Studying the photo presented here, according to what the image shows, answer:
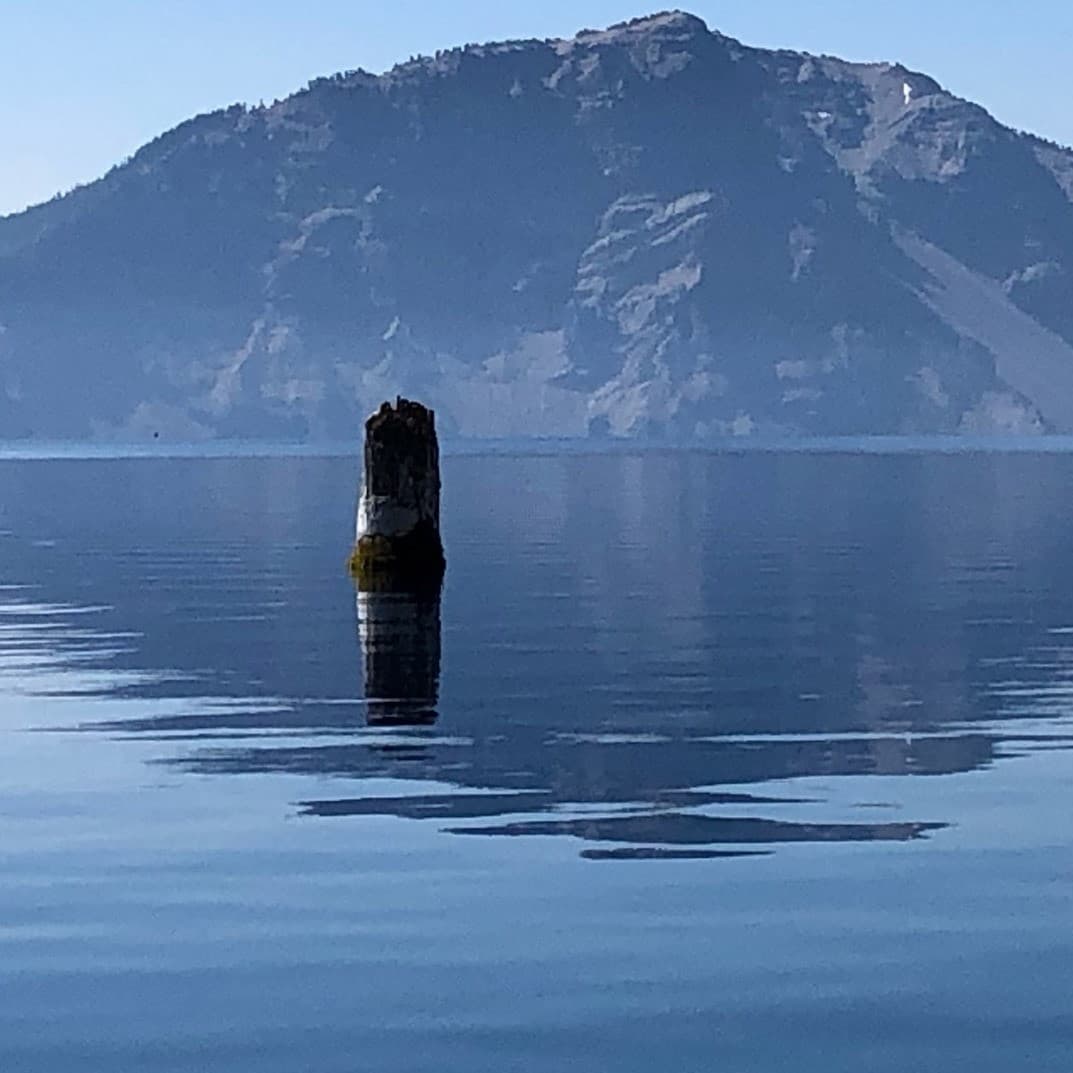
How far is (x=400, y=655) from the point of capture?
134 ft

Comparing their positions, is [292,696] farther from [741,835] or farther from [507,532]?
[507,532]

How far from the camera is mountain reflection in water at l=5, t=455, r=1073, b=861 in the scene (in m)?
24.8

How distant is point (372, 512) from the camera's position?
2100 inches

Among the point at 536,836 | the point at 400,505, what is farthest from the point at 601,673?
the point at 536,836

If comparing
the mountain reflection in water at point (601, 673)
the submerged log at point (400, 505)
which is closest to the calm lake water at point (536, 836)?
the mountain reflection in water at point (601, 673)

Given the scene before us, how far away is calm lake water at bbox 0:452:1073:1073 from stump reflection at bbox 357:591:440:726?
0.15 metres

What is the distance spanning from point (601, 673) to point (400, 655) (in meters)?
3.77

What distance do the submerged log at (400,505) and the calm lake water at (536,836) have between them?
193 centimetres

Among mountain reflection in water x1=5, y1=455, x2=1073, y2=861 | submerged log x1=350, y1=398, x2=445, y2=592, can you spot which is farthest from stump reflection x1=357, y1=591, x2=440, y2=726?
submerged log x1=350, y1=398, x2=445, y2=592

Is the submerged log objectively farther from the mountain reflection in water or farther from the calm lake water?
the calm lake water

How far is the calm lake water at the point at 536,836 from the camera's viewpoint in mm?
15797

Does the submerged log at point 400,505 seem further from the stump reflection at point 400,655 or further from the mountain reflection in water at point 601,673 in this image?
the mountain reflection in water at point 601,673

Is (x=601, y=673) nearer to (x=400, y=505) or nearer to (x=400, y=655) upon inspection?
(x=400, y=655)

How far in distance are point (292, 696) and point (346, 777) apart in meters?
8.93
